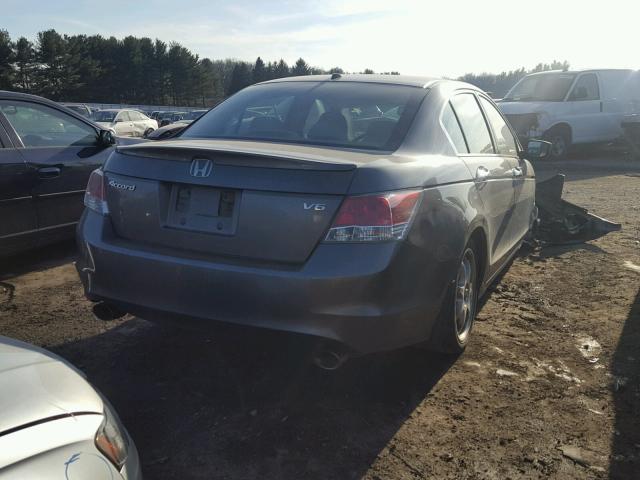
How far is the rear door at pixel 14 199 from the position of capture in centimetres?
479

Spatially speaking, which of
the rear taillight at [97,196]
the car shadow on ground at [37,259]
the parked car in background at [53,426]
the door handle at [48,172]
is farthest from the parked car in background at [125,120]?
the parked car in background at [53,426]

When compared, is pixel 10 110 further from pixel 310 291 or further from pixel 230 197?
pixel 310 291

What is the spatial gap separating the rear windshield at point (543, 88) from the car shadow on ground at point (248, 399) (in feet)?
40.2

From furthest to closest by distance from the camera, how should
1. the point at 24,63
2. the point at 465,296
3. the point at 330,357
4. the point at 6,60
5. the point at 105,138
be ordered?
1. the point at 24,63
2. the point at 6,60
3. the point at 105,138
4. the point at 465,296
5. the point at 330,357

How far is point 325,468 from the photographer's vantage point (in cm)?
248

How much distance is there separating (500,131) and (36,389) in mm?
4042

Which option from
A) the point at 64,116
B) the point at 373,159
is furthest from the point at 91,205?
the point at 64,116

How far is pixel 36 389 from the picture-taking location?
66.4 inches

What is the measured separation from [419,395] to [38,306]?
2.89 meters

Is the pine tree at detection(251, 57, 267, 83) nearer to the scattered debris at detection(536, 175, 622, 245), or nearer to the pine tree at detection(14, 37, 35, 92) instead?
Result: the pine tree at detection(14, 37, 35, 92)

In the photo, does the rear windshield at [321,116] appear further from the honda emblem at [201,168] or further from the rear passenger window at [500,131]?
the rear passenger window at [500,131]

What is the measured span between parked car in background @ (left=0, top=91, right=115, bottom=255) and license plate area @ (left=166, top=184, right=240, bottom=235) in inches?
105

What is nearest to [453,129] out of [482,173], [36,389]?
[482,173]

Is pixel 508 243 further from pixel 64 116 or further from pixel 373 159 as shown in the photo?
pixel 64 116
